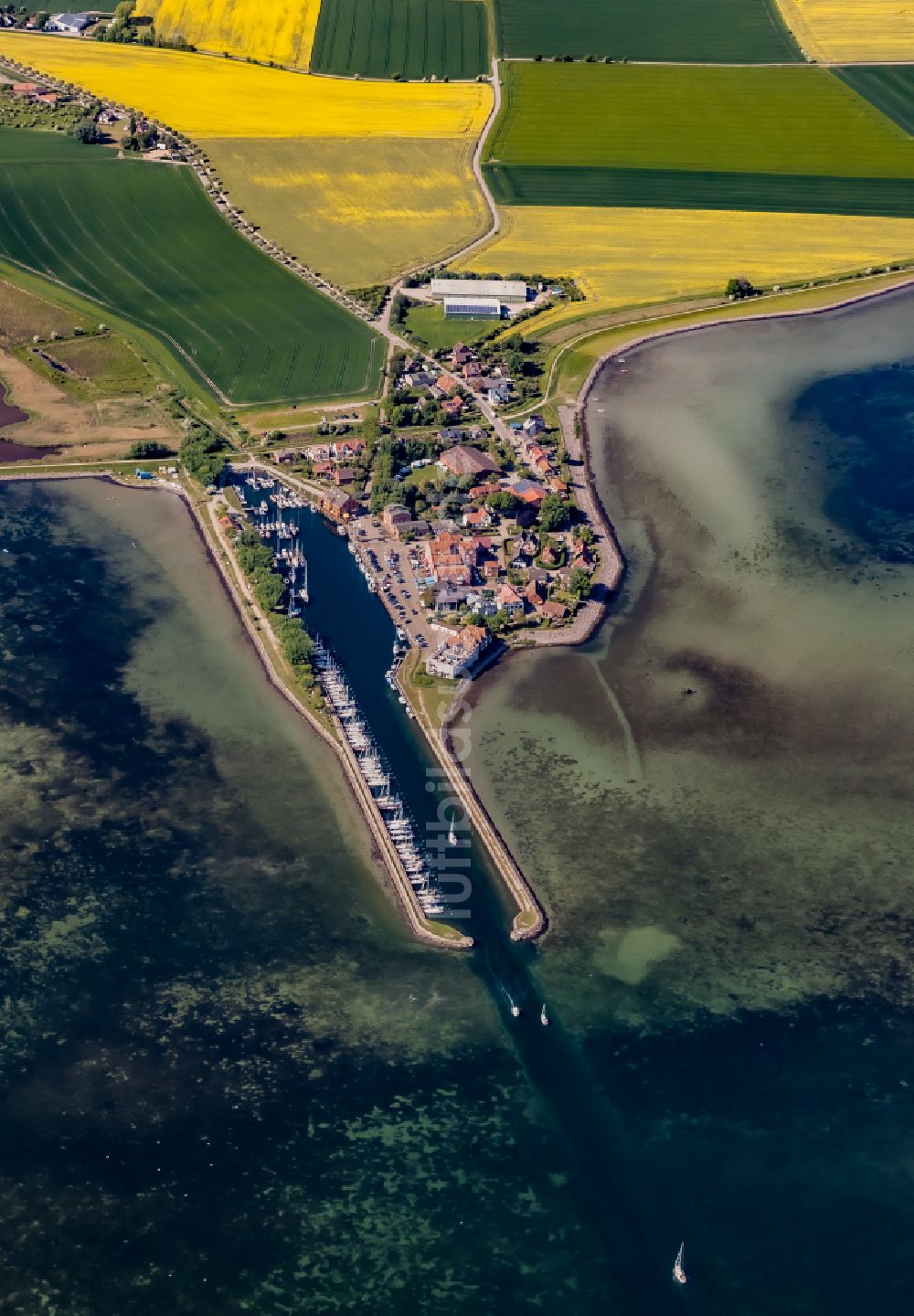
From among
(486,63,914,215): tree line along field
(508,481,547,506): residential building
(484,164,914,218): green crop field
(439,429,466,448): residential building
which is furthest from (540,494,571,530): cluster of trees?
(486,63,914,215): tree line along field

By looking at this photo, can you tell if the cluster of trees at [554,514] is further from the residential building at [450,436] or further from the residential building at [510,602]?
the residential building at [450,436]

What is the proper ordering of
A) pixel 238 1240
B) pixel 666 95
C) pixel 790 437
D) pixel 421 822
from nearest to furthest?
pixel 238 1240, pixel 421 822, pixel 790 437, pixel 666 95

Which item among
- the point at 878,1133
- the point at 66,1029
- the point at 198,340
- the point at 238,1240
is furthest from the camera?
the point at 198,340

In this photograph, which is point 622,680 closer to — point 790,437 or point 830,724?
point 830,724

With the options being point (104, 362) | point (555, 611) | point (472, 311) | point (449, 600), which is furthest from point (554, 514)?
point (104, 362)

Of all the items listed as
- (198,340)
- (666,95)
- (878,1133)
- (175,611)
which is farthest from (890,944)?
(666,95)

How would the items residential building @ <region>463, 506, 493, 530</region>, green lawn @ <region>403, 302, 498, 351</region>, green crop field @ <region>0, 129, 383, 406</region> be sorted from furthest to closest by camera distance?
green lawn @ <region>403, 302, 498, 351</region>
green crop field @ <region>0, 129, 383, 406</region>
residential building @ <region>463, 506, 493, 530</region>

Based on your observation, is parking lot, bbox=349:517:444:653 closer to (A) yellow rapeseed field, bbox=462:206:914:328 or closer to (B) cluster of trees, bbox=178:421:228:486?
(B) cluster of trees, bbox=178:421:228:486

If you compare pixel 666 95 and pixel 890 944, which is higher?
pixel 666 95
